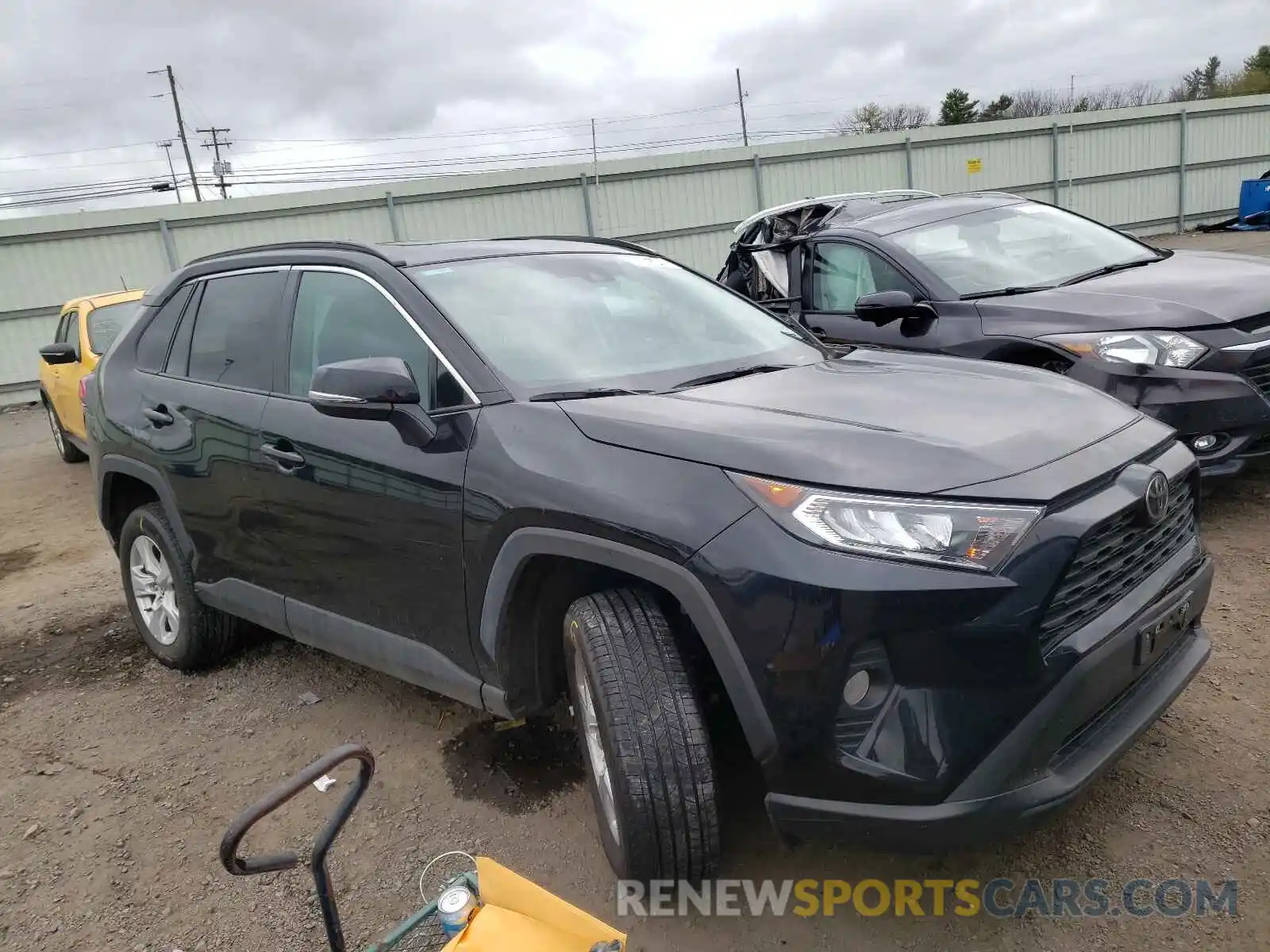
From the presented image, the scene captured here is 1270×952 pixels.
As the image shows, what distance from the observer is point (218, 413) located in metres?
3.45

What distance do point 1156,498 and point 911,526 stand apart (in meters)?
0.73

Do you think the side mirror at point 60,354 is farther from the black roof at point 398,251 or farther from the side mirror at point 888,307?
the side mirror at point 888,307

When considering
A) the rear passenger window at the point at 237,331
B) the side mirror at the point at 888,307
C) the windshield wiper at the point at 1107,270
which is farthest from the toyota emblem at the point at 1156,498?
the windshield wiper at the point at 1107,270

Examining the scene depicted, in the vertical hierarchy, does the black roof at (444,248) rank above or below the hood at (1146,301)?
above

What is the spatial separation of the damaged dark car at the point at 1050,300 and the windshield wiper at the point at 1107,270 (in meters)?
0.02

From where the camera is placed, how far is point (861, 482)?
1.97 metres

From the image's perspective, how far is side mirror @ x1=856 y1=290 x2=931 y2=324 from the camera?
15.6 feet

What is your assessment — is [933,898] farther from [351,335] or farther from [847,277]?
[847,277]

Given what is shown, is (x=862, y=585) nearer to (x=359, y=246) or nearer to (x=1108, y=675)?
(x=1108, y=675)

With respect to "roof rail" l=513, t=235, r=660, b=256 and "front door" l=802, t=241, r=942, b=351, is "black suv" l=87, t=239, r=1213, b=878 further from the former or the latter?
"front door" l=802, t=241, r=942, b=351

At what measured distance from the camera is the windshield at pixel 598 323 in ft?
9.05

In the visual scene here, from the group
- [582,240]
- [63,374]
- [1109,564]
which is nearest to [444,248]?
[582,240]

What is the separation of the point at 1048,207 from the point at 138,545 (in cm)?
561

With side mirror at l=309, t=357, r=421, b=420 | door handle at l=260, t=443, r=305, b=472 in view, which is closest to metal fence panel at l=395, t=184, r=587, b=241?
door handle at l=260, t=443, r=305, b=472
